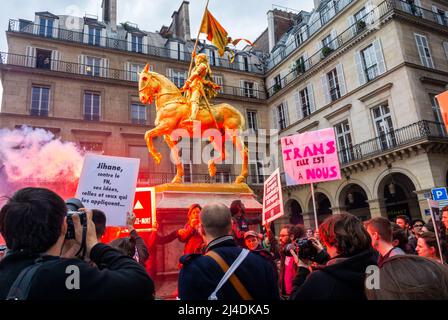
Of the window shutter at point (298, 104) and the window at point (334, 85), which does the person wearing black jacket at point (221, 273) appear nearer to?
the window at point (334, 85)

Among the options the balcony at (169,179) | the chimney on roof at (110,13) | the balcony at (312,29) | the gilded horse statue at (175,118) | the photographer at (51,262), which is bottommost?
the photographer at (51,262)

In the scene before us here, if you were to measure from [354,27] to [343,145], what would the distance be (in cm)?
760

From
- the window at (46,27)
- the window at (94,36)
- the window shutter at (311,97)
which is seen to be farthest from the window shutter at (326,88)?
the window at (46,27)

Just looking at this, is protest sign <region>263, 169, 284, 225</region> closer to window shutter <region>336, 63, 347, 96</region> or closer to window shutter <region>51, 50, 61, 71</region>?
window shutter <region>336, 63, 347, 96</region>

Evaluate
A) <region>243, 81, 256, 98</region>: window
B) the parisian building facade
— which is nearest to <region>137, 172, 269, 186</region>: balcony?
the parisian building facade

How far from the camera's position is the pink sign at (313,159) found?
6.11m

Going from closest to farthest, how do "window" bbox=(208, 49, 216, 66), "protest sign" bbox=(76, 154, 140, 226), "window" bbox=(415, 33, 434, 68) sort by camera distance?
"protest sign" bbox=(76, 154, 140, 226) < "window" bbox=(415, 33, 434, 68) < "window" bbox=(208, 49, 216, 66)

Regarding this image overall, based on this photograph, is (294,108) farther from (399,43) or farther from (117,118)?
(117,118)

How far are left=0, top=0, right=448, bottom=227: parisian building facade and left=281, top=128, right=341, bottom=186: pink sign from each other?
12523 mm

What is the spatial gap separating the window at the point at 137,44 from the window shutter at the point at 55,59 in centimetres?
547

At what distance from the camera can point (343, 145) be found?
21.6 metres

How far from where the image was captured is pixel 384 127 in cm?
1889

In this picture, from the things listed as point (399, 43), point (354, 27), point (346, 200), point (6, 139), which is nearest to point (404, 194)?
point (346, 200)

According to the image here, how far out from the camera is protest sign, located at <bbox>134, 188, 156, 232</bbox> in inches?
199
